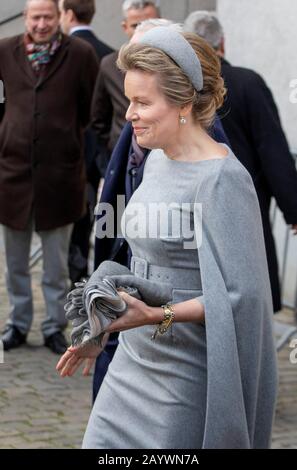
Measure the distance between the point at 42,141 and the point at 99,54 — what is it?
1.52m

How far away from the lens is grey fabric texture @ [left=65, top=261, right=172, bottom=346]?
3434mm

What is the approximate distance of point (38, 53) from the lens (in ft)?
24.9

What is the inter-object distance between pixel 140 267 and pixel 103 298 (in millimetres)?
379

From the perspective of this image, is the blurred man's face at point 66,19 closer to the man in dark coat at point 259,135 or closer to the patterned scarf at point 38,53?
the patterned scarf at point 38,53

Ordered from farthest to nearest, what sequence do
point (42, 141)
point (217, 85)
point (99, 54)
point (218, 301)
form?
1. point (99, 54)
2. point (42, 141)
3. point (217, 85)
4. point (218, 301)

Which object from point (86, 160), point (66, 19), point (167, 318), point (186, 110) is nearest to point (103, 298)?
point (167, 318)

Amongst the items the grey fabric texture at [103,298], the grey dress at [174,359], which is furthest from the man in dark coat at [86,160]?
the grey fabric texture at [103,298]

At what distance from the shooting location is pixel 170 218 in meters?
3.64

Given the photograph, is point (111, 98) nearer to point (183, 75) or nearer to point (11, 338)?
point (11, 338)

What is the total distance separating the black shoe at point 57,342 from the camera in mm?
7707

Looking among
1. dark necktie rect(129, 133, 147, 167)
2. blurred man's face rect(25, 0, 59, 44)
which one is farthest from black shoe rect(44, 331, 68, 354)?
dark necktie rect(129, 133, 147, 167)

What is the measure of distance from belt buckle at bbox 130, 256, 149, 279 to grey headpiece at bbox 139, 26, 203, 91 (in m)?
0.55

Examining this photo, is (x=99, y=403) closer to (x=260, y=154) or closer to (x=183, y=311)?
(x=183, y=311)
